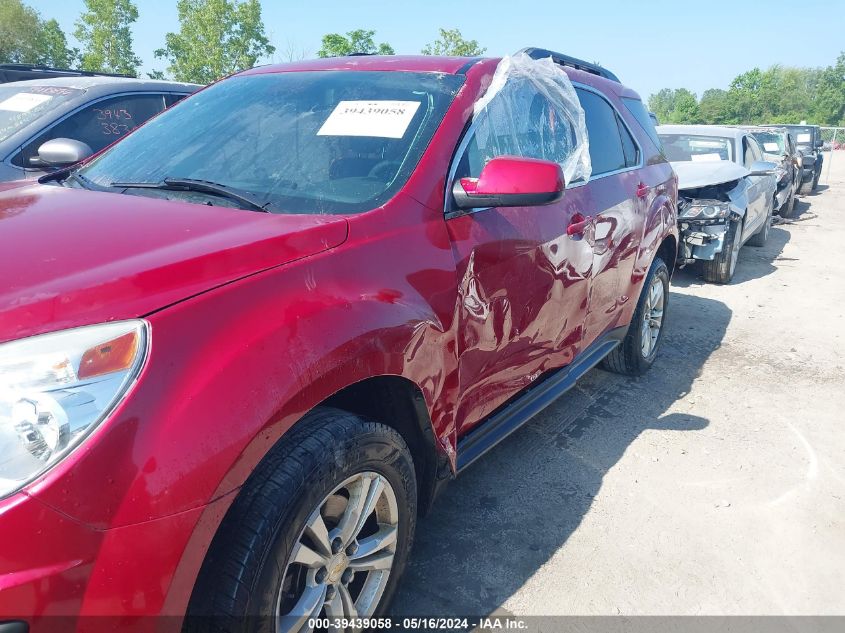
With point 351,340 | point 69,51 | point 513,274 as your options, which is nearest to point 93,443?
point 351,340

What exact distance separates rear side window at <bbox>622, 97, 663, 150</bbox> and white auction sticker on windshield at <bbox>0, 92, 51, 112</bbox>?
4.04m

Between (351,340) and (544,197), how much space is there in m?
0.96

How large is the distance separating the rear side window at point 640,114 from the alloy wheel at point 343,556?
3.21 metres

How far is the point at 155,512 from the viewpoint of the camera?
4.30 ft

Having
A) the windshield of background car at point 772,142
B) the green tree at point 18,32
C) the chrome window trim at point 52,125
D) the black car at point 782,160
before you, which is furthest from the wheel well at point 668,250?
the green tree at point 18,32

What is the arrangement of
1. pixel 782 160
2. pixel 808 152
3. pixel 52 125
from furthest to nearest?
pixel 808 152 → pixel 782 160 → pixel 52 125

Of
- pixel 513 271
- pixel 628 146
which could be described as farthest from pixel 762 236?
pixel 513 271

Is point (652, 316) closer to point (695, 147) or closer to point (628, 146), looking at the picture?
point (628, 146)

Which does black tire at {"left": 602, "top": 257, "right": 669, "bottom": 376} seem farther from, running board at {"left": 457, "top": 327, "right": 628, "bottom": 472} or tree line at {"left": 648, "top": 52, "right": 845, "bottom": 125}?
tree line at {"left": 648, "top": 52, "right": 845, "bottom": 125}

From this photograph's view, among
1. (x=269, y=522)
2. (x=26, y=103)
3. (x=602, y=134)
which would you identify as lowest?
(x=269, y=522)

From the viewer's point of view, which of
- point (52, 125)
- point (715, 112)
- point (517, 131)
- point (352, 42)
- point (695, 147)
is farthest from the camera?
point (715, 112)

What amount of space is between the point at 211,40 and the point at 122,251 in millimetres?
37024

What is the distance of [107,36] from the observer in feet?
115

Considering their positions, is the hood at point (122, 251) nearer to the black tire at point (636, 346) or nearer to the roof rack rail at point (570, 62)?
the roof rack rail at point (570, 62)
